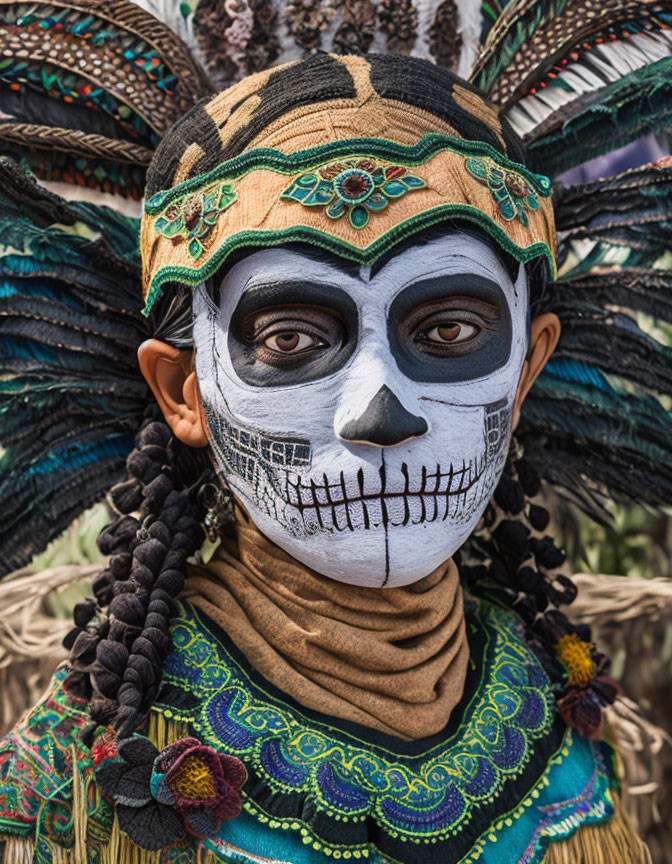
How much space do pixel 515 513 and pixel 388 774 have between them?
0.99 metres

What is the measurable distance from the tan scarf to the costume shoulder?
1.51 feet

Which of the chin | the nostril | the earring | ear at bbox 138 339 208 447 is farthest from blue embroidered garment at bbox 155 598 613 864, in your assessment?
the nostril

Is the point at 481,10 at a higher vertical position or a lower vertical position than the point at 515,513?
higher

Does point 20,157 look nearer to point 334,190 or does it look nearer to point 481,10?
point 334,190

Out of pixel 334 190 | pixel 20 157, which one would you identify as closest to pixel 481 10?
pixel 334 190

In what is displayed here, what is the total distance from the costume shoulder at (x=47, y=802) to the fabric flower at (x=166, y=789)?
77 millimetres

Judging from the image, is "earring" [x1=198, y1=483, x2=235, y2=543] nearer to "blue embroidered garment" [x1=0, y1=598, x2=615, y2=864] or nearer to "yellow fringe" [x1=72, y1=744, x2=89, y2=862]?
"blue embroidered garment" [x1=0, y1=598, x2=615, y2=864]

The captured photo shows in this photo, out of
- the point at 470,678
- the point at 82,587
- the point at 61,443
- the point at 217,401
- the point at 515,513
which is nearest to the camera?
the point at 217,401

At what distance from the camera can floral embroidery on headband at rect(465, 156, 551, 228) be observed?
2351 mm

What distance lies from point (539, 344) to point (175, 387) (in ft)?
3.27

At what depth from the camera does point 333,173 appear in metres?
2.25

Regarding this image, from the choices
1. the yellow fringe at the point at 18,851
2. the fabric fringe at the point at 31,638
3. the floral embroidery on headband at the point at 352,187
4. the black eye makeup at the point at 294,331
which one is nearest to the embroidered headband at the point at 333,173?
the floral embroidery on headband at the point at 352,187

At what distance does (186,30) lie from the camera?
2.87 m

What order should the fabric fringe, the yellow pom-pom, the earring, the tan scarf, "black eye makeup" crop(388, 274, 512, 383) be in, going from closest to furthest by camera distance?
1. "black eye makeup" crop(388, 274, 512, 383)
2. the tan scarf
3. the earring
4. the yellow pom-pom
5. the fabric fringe
